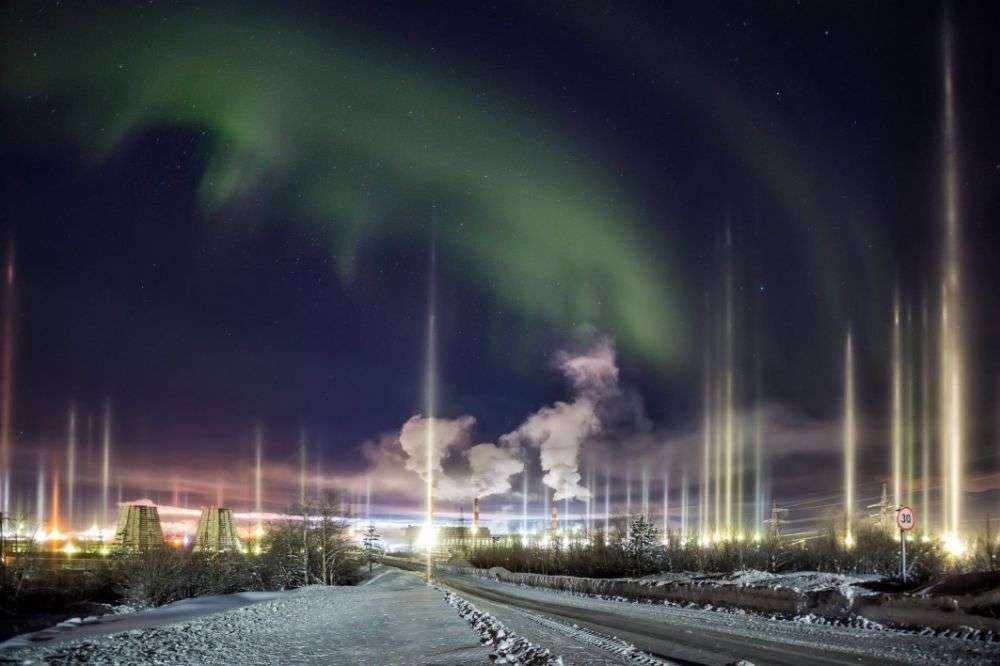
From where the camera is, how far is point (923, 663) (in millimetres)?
15352

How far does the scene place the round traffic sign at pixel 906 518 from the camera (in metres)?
27.8

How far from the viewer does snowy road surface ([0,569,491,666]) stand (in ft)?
55.6

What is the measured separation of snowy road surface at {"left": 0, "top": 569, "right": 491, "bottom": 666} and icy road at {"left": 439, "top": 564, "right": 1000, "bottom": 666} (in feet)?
7.53

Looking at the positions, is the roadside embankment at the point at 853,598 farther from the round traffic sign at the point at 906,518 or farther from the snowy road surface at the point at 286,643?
the snowy road surface at the point at 286,643

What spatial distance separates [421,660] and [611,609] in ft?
57.4

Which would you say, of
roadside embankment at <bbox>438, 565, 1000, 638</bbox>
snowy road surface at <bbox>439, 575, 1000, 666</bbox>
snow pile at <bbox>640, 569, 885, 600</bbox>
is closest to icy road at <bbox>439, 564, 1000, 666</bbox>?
snowy road surface at <bbox>439, 575, 1000, 666</bbox>

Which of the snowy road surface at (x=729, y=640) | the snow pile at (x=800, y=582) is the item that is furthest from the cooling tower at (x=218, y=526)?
the snowy road surface at (x=729, y=640)

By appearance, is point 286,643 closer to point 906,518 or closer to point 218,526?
point 906,518

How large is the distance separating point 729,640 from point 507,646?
20.1 feet

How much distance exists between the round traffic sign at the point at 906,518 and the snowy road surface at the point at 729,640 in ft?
22.3

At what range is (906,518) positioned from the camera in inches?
1104

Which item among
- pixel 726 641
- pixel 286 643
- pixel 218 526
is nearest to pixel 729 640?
pixel 726 641

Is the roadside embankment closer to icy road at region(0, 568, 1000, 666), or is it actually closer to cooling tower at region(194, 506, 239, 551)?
icy road at region(0, 568, 1000, 666)

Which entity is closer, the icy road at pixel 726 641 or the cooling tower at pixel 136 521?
the icy road at pixel 726 641
